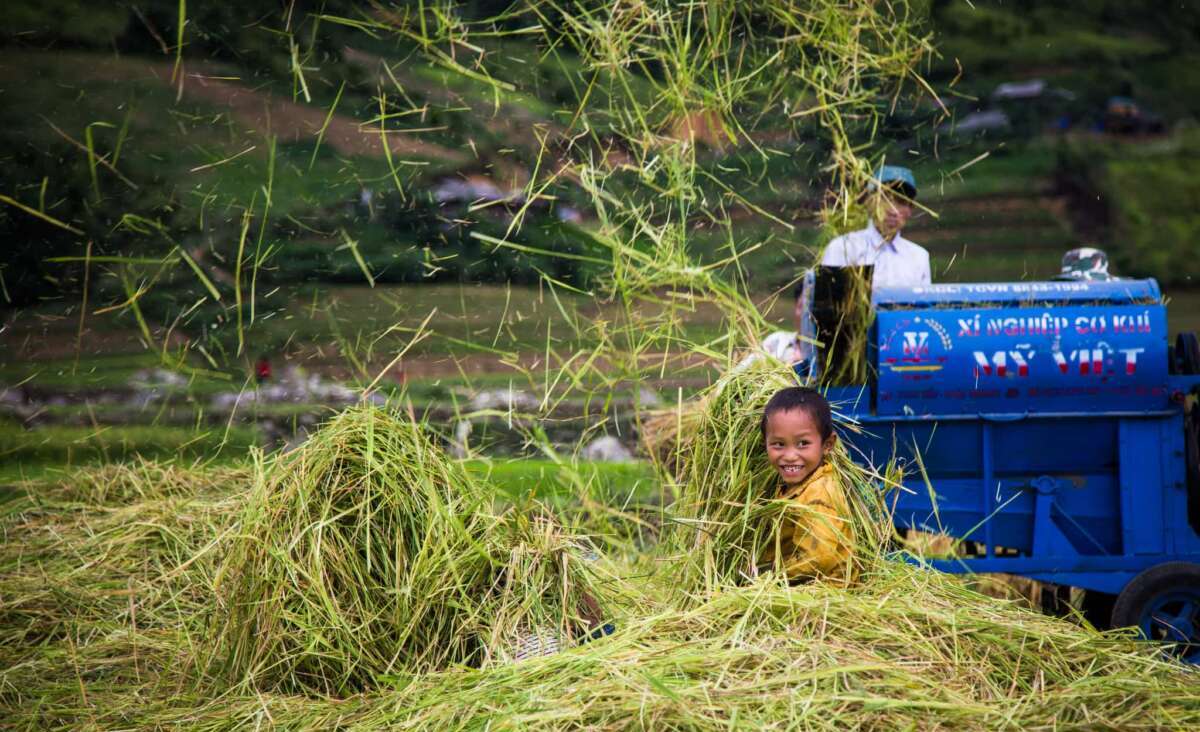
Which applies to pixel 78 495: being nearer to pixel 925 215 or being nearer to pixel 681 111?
pixel 681 111

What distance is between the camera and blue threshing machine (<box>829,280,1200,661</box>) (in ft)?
13.6

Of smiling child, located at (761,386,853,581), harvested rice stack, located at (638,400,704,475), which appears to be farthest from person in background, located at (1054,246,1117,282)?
smiling child, located at (761,386,853,581)

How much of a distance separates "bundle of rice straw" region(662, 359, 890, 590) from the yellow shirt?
1.5 inches

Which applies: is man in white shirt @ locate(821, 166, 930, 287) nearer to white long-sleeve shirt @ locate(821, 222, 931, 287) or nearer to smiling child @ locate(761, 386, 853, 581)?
white long-sleeve shirt @ locate(821, 222, 931, 287)

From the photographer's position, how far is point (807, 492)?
128 inches

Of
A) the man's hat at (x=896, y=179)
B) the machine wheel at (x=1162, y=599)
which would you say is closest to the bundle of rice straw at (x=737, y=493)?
the machine wheel at (x=1162, y=599)

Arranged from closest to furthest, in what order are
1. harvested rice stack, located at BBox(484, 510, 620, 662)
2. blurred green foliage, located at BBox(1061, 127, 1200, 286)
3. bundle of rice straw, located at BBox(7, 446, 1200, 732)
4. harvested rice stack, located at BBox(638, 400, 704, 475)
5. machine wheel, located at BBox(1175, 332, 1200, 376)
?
bundle of rice straw, located at BBox(7, 446, 1200, 732)
harvested rice stack, located at BBox(484, 510, 620, 662)
machine wheel, located at BBox(1175, 332, 1200, 376)
harvested rice stack, located at BBox(638, 400, 704, 475)
blurred green foliage, located at BBox(1061, 127, 1200, 286)

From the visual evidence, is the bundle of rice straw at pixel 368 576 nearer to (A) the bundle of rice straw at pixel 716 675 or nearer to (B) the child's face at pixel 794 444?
(A) the bundle of rice straw at pixel 716 675

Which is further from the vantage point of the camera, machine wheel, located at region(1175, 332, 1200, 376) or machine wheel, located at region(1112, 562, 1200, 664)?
machine wheel, located at region(1175, 332, 1200, 376)

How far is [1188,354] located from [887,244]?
126cm

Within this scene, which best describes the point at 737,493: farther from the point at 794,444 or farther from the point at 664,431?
the point at 664,431

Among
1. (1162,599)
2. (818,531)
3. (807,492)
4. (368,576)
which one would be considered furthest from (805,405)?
(1162,599)

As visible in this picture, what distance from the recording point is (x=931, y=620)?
9.58 ft

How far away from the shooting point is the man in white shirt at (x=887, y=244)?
195 inches
